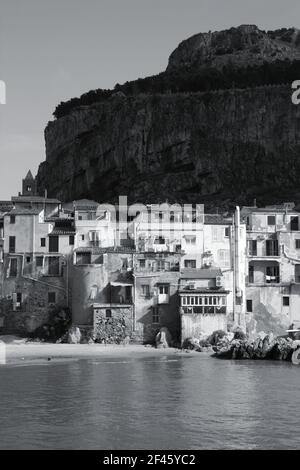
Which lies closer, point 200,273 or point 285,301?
point 200,273

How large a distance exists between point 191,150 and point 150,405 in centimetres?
8825

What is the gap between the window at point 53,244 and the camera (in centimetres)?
7719

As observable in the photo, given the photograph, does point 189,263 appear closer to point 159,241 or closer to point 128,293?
point 159,241

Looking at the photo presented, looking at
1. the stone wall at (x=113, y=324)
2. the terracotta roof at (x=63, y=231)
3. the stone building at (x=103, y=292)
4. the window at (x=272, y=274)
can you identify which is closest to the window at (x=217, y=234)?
the window at (x=272, y=274)

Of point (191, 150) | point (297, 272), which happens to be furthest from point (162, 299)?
point (191, 150)

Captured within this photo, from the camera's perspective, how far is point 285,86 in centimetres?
13138

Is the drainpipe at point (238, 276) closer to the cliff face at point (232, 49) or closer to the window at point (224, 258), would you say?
the window at point (224, 258)

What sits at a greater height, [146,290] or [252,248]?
[252,248]

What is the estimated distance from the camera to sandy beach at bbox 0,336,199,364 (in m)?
64.9

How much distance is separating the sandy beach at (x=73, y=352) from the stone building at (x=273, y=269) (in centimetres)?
1308

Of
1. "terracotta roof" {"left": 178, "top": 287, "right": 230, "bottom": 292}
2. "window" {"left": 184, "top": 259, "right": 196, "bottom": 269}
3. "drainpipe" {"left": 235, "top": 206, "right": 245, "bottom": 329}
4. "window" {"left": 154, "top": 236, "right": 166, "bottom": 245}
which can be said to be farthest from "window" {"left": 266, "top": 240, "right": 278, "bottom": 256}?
"window" {"left": 154, "top": 236, "right": 166, "bottom": 245}

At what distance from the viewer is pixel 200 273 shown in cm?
7344

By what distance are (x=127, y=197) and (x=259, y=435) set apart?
92.8 metres

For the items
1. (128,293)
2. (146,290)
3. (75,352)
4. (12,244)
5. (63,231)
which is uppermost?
(63,231)
